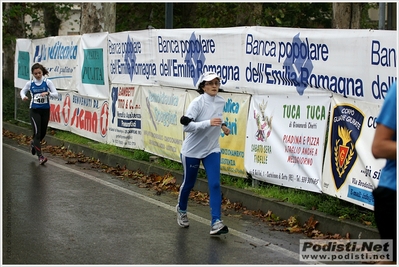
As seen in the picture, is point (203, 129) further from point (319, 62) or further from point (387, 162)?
point (387, 162)

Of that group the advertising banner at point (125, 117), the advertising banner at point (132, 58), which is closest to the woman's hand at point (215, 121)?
the advertising banner at point (132, 58)

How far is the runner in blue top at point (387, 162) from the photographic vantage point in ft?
15.2

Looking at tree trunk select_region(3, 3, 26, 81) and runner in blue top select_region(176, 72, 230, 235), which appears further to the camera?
tree trunk select_region(3, 3, 26, 81)

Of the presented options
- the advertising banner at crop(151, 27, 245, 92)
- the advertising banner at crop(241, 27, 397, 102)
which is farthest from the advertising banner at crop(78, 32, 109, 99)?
the advertising banner at crop(241, 27, 397, 102)

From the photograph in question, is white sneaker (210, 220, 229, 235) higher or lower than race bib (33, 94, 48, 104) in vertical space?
lower

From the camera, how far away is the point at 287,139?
9977 mm

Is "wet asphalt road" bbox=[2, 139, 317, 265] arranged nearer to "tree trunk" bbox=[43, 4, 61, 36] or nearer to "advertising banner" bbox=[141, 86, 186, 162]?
"advertising banner" bbox=[141, 86, 186, 162]

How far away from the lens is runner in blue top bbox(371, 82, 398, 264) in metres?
4.64

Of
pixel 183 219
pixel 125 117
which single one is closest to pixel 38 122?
pixel 125 117

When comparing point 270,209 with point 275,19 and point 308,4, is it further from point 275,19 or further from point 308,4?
point 308,4

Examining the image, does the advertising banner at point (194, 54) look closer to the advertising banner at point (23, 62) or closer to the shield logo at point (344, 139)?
the shield logo at point (344, 139)

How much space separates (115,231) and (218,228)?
1.14m

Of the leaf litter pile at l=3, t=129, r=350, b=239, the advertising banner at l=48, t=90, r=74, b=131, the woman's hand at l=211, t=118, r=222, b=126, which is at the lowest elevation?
the leaf litter pile at l=3, t=129, r=350, b=239

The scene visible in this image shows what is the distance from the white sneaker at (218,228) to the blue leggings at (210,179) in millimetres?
51
